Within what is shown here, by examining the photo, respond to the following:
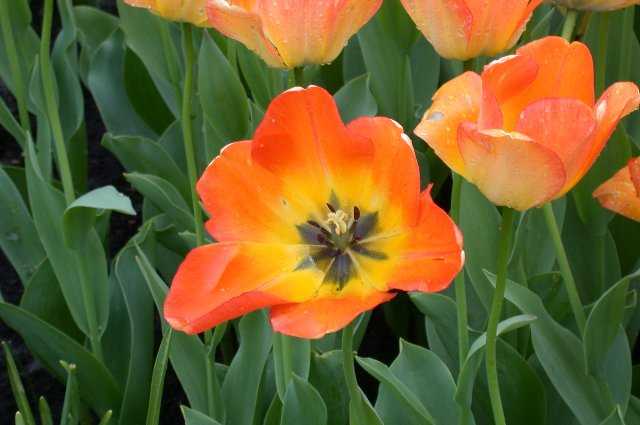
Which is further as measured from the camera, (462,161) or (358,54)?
(358,54)

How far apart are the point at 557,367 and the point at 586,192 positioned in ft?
1.01

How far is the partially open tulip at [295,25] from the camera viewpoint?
0.96 m

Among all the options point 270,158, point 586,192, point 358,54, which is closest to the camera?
point 270,158

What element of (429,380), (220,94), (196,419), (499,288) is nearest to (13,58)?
(220,94)

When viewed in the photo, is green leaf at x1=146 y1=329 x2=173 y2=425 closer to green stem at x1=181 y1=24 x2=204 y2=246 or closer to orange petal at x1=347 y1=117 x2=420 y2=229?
green stem at x1=181 y1=24 x2=204 y2=246

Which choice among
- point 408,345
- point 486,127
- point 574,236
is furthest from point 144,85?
point 486,127

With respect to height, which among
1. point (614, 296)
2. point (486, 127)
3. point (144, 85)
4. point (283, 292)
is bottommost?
point (144, 85)

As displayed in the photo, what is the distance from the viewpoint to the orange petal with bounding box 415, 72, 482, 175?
84cm

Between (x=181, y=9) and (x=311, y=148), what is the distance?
34 cm

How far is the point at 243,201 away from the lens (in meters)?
0.89

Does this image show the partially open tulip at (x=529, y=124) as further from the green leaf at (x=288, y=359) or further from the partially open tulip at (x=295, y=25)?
the green leaf at (x=288, y=359)

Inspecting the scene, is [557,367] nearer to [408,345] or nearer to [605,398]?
[605,398]

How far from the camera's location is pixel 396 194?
0.86 m

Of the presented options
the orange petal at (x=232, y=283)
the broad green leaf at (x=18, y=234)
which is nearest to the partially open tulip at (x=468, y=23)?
the orange petal at (x=232, y=283)
